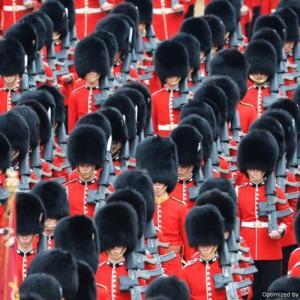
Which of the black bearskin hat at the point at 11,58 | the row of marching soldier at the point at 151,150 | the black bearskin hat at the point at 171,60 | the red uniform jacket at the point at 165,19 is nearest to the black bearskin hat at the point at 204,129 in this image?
the row of marching soldier at the point at 151,150

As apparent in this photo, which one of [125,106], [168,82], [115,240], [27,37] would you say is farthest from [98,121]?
[27,37]

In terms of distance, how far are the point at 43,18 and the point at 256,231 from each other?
192 inches

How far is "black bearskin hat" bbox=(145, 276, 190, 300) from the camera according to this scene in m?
12.5

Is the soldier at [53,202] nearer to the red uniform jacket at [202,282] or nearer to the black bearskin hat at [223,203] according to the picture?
the black bearskin hat at [223,203]

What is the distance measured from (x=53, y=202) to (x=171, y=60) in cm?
374

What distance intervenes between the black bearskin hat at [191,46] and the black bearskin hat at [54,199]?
4098mm

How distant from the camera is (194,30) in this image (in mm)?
19281

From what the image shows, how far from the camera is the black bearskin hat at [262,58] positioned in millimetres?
18234

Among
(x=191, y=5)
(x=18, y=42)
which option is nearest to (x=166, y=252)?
(x=18, y=42)

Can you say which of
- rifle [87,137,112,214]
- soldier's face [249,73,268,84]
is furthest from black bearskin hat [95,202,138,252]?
soldier's face [249,73,268,84]

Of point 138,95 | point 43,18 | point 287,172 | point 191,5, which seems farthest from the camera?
point 191,5

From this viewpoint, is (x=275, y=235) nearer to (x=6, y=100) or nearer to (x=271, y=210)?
(x=271, y=210)

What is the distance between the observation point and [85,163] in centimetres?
1545

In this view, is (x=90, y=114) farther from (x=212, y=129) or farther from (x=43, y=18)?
(x=43, y=18)
